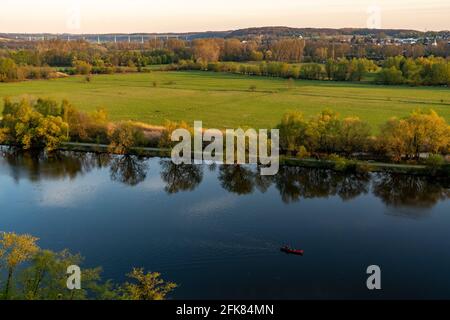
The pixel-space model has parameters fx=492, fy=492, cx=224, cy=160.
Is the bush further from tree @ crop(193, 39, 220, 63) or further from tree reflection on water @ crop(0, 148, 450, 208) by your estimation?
tree @ crop(193, 39, 220, 63)

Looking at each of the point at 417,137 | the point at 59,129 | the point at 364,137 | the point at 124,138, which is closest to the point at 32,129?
the point at 59,129

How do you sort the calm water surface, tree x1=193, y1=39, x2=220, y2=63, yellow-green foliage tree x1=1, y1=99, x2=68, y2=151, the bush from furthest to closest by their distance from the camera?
tree x1=193, y1=39, x2=220, y2=63 → yellow-green foliage tree x1=1, y1=99, x2=68, y2=151 → the bush → the calm water surface

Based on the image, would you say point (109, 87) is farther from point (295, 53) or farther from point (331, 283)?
point (331, 283)

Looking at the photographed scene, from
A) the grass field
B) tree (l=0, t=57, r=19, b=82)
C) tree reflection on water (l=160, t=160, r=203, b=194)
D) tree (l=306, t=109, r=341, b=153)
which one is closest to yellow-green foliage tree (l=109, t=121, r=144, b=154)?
tree reflection on water (l=160, t=160, r=203, b=194)

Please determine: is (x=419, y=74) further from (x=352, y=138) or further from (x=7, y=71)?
(x=7, y=71)

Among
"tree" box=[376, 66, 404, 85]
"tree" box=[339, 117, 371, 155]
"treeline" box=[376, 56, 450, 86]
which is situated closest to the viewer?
"tree" box=[339, 117, 371, 155]
